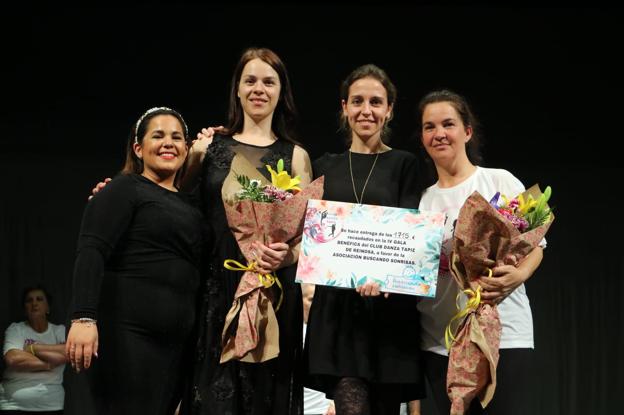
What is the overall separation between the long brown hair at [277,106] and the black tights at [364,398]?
101 cm

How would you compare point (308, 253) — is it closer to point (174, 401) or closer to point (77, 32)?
point (174, 401)

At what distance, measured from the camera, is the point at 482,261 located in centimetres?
251

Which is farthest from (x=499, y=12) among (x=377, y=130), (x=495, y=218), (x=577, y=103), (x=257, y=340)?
(x=257, y=340)

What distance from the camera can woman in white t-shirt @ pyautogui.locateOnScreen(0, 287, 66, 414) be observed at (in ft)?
15.6

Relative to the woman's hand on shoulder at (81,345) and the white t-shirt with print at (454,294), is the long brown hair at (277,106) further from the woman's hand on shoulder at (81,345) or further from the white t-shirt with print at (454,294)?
the woman's hand on shoulder at (81,345)

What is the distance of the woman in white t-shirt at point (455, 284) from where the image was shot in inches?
103

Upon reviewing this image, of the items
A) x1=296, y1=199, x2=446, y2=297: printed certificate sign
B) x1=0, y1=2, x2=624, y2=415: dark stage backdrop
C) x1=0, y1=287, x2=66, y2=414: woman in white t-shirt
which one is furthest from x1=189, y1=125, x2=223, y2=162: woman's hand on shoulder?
x1=0, y1=287, x2=66, y2=414: woman in white t-shirt

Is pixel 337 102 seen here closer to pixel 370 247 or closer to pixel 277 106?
pixel 277 106

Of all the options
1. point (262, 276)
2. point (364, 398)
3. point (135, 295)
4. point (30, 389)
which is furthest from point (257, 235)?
point (30, 389)

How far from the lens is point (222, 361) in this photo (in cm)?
264

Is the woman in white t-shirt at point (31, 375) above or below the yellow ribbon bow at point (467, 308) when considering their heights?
below

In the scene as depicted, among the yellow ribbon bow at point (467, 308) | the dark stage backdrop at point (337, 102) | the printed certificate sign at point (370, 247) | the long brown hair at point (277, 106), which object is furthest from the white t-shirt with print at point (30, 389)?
the yellow ribbon bow at point (467, 308)

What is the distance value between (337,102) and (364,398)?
2.84m

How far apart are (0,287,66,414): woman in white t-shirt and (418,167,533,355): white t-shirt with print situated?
2942mm
